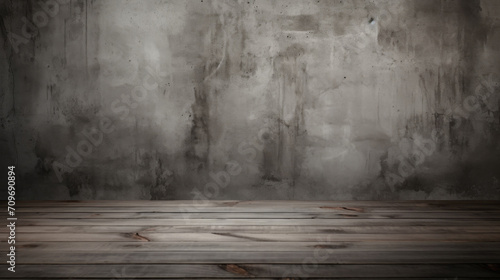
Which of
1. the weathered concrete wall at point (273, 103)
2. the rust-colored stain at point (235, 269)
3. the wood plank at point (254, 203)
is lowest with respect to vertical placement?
the wood plank at point (254, 203)

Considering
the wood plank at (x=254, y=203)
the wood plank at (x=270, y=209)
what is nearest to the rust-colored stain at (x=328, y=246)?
the wood plank at (x=270, y=209)

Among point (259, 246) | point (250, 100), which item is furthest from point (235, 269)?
point (250, 100)

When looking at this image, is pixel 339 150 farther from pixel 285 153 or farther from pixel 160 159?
pixel 160 159

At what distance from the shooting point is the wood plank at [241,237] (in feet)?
6.22

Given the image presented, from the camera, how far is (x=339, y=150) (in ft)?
10.7

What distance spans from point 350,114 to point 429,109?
24.1 inches

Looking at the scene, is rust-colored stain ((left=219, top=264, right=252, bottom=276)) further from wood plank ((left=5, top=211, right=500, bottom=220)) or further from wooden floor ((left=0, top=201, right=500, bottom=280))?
wood plank ((left=5, top=211, right=500, bottom=220))

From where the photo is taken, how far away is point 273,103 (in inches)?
128

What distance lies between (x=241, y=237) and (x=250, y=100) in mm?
1513

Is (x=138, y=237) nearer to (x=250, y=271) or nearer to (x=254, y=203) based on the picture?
(x=250, y=271)

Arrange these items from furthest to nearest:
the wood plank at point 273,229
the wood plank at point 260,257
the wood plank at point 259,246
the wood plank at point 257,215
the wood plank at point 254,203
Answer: the wood plank at point 254,203
the wood plank at point 257,215
the wood plank at point 273,229
the wood plank at point 259,246
the wood plank at point 260,257

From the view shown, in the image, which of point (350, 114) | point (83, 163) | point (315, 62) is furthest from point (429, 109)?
point (83, 163)

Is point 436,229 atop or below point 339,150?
below

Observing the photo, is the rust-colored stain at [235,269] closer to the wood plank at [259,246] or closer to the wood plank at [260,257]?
the wood plank at [260,257]
